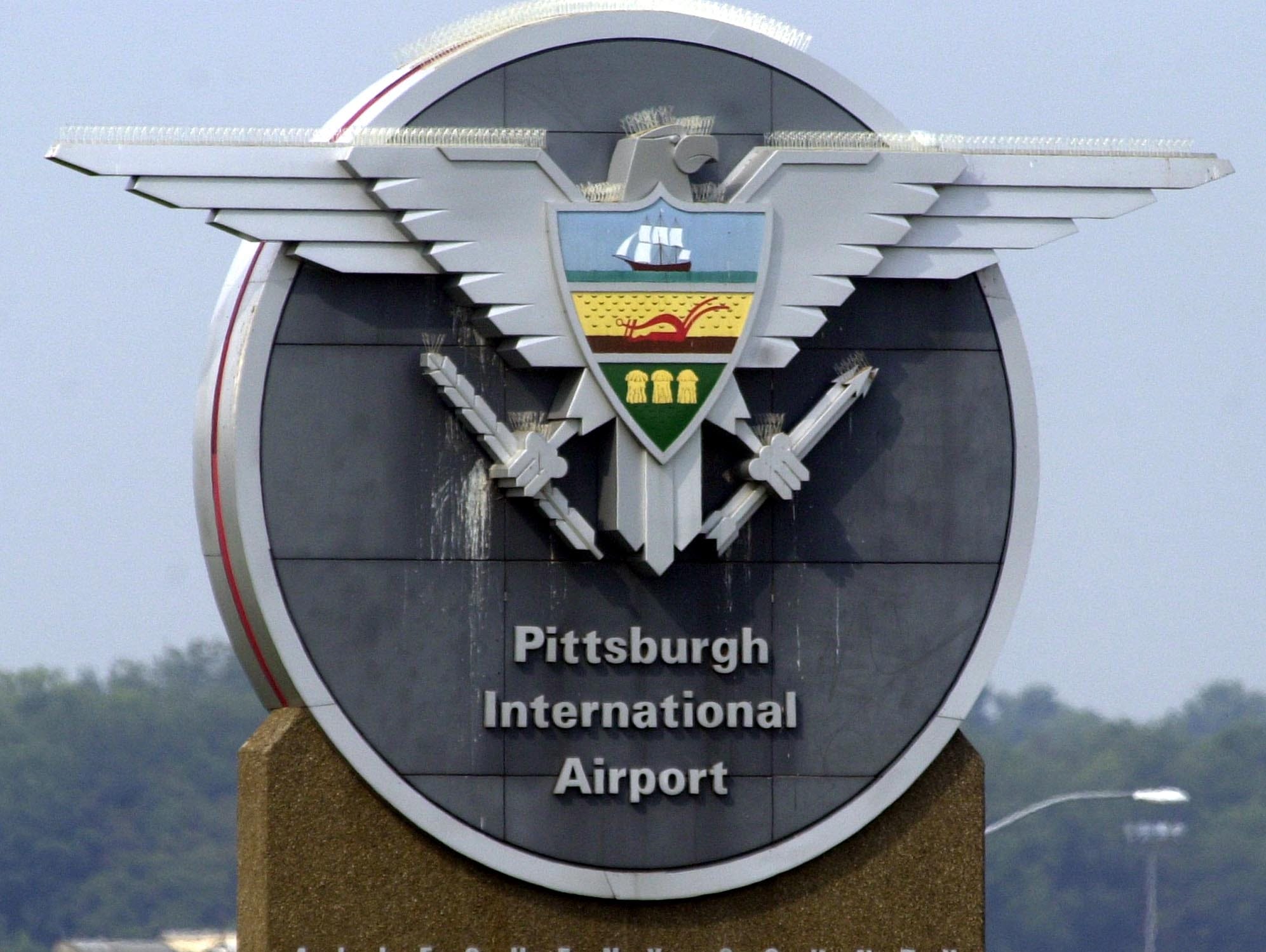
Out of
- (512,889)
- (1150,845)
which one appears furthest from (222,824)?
A: (512,889)

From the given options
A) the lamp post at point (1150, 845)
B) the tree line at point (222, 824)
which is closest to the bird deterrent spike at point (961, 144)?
the lamp post at point (1150, 845)

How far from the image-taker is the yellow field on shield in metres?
23.3

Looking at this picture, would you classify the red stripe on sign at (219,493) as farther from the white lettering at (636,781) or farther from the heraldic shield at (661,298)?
the heraldic shield at (661,298)

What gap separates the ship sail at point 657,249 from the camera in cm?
2344

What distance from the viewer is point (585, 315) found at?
2330 cm

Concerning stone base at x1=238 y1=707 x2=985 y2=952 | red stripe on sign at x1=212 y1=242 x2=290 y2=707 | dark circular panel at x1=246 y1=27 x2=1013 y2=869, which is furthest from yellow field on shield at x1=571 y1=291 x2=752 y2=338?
stone base at x1=238 y1=707 x2=985 y2=952

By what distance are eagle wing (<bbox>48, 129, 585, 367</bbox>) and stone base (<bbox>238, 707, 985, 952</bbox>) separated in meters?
3.88

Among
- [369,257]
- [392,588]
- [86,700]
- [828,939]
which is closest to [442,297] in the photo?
[369,257]

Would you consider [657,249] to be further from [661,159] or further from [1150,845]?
[1150,845]

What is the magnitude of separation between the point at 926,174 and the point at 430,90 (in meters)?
4.54

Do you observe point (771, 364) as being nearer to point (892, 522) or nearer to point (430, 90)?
point (892, 522)

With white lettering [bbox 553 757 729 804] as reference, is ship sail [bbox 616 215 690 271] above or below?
above

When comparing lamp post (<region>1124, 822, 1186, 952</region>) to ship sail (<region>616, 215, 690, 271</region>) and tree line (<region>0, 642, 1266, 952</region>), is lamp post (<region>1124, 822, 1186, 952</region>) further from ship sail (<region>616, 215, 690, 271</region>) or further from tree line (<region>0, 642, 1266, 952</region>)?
ship sail (<region>616, 215, 690, 271</region>)

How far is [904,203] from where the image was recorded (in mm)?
24188
